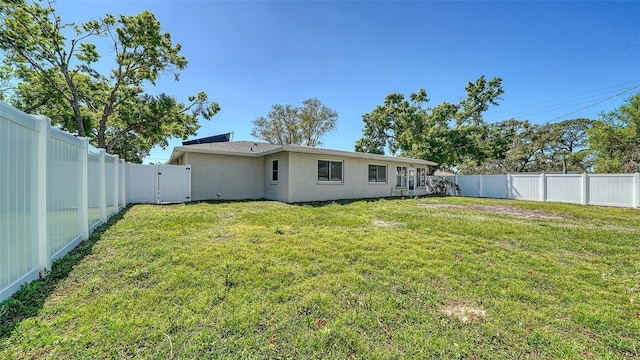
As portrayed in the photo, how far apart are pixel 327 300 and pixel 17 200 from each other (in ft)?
10.4

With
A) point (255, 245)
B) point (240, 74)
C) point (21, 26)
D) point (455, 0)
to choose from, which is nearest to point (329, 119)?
point (240, 74)

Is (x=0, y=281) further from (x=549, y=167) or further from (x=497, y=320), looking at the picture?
(x=549, y=167)

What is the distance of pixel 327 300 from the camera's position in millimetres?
2621

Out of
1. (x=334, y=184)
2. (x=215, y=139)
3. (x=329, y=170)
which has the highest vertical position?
(x=215, y=139)

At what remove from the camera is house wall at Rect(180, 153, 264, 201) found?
11.5 metres

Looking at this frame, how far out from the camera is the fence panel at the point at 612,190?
418 inches

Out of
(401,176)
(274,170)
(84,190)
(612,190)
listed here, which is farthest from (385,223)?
(612,190)

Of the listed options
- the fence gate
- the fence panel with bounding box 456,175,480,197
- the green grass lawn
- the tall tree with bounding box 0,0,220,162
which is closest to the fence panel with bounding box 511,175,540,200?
the fence panel with bounding box 456,175,480,197

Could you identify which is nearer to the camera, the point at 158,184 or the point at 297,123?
the point at 158,184

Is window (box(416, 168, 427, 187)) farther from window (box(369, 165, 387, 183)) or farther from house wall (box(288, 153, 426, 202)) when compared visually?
window (box(369, 165, 387, 183))

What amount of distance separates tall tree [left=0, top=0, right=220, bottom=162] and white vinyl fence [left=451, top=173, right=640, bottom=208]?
20.2 meters

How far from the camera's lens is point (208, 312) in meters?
2.36

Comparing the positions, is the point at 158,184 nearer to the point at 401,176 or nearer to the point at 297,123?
the point at 401,176

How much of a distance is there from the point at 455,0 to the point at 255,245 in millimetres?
10608
